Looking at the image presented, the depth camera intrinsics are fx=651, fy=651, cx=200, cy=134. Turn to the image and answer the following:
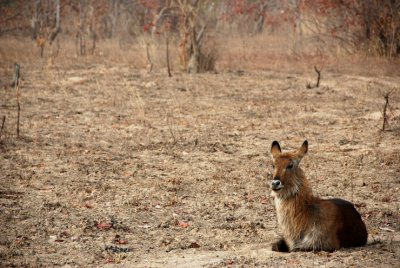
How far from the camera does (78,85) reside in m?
17.9

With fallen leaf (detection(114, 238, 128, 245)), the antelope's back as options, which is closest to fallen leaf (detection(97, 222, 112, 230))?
fallen leaf (detection(114, 238, 128, 245))

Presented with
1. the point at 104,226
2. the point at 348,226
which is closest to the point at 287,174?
the point at 348,226

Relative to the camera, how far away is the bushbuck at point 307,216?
597 centimetres

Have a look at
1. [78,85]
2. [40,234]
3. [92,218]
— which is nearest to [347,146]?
[92,218]

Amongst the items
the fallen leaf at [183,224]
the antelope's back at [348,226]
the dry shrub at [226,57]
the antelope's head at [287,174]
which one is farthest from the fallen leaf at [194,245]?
the dry shrub at [226,57]

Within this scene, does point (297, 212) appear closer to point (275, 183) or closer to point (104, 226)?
point (275, 183)

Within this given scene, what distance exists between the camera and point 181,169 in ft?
32.9

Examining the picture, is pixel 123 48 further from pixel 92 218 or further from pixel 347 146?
pixel 92 218

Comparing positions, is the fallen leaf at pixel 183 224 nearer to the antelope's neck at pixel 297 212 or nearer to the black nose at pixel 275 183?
the antelope's neck at pixel 297 212

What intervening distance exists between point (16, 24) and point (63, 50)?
6476 millimetres

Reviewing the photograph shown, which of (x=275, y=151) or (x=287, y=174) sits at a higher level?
(x=275, y=151)

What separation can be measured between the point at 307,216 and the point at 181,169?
166 inches

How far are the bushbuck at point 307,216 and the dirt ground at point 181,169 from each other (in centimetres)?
13

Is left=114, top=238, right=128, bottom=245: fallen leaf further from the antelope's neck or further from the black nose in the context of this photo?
the black nose
